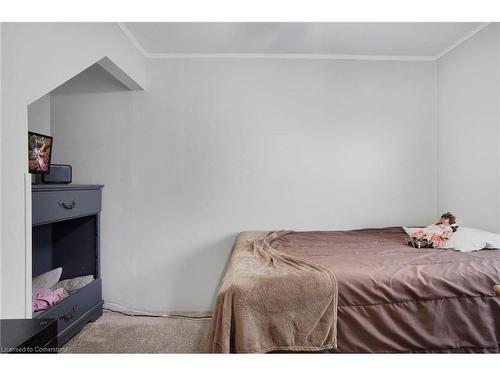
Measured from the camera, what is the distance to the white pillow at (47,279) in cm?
225

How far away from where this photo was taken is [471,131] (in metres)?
2.43

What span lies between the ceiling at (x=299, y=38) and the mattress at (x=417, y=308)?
1.82m

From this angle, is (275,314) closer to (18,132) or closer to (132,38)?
(18,132)

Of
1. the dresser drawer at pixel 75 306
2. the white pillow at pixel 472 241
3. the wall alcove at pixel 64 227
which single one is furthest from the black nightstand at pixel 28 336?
the white pillow at pixel 472 241

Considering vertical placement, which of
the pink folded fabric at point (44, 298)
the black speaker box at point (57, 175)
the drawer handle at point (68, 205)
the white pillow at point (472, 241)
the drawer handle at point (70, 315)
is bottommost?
the drawer handle at point (70, 315)

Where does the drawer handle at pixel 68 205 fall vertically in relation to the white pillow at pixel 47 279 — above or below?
above

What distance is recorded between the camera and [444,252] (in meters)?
1.89

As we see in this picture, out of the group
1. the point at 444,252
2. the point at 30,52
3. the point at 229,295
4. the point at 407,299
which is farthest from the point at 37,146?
the point at 444,252

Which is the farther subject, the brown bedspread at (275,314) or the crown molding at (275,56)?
the crown molding at (275,56)

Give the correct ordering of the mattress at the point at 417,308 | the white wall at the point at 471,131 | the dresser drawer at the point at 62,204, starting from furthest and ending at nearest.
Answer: the white wall at the point at 471,131 < the dresser drawer at the point at 62,204 < the mattress at the point at 417,308

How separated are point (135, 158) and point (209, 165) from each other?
679 millimetres

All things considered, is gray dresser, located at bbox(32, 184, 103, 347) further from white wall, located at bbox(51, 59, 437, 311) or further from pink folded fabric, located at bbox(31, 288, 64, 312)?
white wall, located at bbox(51, 59, 437, 311)

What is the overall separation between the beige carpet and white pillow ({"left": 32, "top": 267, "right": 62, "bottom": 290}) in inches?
17.4

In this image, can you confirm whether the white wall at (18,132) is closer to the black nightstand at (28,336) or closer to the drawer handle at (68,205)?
the black nightstand at (28,336)
